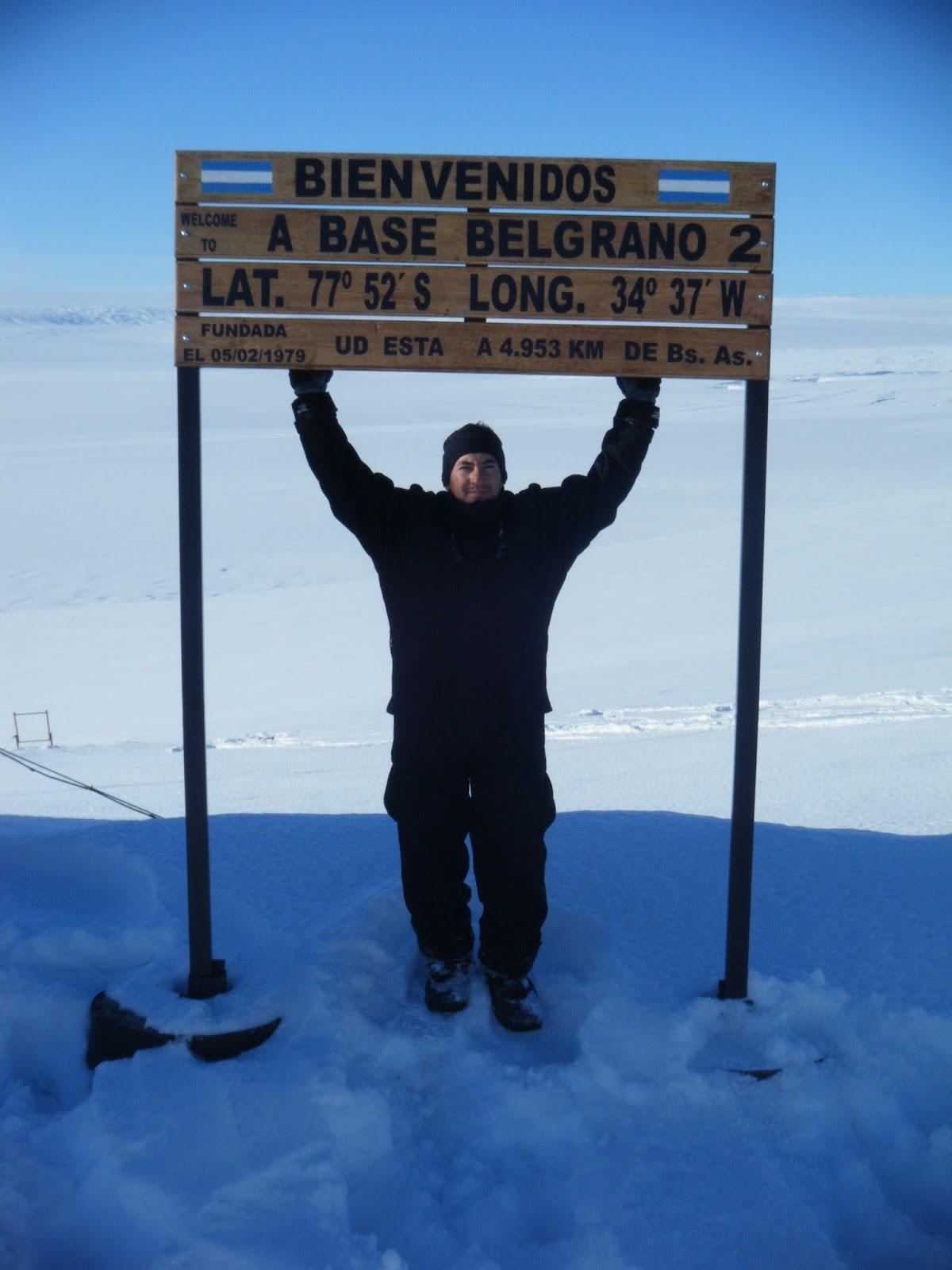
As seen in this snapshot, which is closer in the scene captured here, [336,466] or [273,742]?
[336,466]

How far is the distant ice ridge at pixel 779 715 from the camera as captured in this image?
23.4 feet

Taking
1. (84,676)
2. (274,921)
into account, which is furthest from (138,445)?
(274,921)

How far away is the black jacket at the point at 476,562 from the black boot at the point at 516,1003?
653mm

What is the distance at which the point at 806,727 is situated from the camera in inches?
263

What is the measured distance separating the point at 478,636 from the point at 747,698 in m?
0.66

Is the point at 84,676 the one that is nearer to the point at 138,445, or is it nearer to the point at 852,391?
the point at 138,445

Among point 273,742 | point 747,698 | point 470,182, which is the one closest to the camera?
point 470,182

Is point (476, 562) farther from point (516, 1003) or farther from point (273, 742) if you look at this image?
point (273, 742)

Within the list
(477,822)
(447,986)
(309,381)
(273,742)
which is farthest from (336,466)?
(273,742)

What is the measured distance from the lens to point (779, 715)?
7.62m

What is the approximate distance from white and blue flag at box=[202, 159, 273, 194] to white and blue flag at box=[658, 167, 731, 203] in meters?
0.90

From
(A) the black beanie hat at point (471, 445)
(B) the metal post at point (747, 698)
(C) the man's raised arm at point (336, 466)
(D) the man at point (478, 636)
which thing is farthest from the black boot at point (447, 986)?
(A) the black beanie hat at point (471, 445)

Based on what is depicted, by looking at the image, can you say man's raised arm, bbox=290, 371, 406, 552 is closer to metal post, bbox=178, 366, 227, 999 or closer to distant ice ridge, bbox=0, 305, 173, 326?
metal post, bbox=178, 366, 227, 999

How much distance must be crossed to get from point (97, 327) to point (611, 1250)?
120285mm
